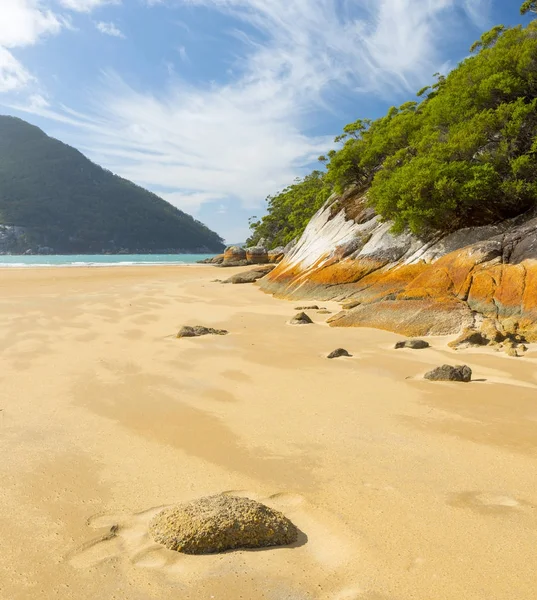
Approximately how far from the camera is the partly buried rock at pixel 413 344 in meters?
7.43

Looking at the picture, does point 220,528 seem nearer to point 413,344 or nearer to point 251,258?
point 413,344

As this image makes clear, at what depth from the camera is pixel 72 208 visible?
153 m

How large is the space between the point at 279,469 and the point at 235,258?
49.7 meters

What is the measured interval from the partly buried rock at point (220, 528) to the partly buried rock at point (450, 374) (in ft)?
12.1

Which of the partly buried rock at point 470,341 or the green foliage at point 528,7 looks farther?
the green foliage at point 528,7

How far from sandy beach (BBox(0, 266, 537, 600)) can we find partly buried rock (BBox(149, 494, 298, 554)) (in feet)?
0.22

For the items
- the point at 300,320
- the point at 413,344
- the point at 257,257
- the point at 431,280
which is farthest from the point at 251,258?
the point at 413,344

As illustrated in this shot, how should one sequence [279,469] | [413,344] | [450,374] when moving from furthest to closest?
[413,344] → [450,374] → [279,469]

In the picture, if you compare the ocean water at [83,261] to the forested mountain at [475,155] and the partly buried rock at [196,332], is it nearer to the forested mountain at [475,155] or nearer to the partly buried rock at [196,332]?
the forested mountain at [475,155]

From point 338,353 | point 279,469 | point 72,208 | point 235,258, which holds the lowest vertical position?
point 279,469

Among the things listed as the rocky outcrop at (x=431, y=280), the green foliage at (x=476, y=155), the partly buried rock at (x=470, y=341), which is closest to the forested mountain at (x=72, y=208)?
the rocky outcrop at (x=431, y=280)

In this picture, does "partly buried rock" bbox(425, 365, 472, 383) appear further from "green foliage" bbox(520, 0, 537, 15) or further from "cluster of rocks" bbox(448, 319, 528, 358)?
"green foliage" bbox(520, 0, 537, 15)

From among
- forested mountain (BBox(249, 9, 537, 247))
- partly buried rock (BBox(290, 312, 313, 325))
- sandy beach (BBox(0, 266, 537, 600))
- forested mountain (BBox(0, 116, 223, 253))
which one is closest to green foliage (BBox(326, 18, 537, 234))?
forested mountain (BBox(249, 9, 537, 247))

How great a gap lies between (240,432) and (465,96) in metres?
16.3
